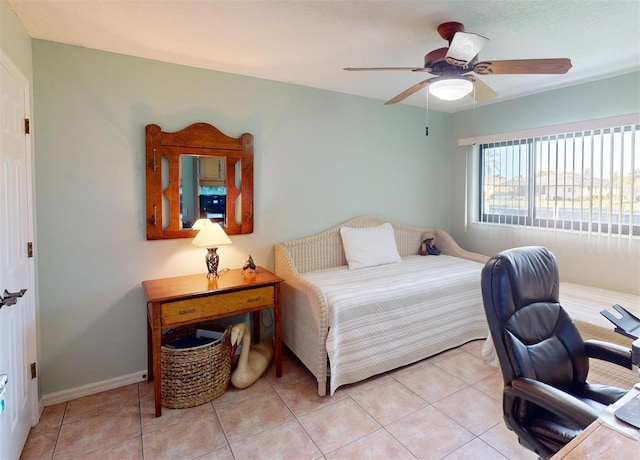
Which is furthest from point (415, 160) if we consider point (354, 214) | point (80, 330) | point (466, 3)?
point (80, 330)

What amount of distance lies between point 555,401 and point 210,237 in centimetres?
211

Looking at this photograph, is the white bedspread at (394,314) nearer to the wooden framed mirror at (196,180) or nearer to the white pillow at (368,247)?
the white pillow at (368,247)

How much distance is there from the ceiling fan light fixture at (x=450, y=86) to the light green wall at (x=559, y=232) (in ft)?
5.64

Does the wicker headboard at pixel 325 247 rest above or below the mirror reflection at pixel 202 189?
below

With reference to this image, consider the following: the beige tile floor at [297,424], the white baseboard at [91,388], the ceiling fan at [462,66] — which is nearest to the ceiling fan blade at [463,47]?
the ceiling fan at [462,66]

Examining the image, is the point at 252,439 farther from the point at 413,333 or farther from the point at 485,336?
the point at 485,336

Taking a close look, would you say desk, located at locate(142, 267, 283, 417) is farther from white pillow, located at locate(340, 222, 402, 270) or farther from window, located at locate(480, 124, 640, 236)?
window, located at locate(480, 124, 640, 236)

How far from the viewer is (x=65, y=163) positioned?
2.23 meters

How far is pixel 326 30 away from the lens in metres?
2.04

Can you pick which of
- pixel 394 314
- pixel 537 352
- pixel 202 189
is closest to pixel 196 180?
pixel 202 189

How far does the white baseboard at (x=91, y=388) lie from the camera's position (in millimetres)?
2229

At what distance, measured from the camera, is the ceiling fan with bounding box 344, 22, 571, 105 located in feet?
5.75

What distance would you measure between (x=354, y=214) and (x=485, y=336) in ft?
5.52

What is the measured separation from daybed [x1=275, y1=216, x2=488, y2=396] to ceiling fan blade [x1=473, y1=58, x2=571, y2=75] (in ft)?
5.20
